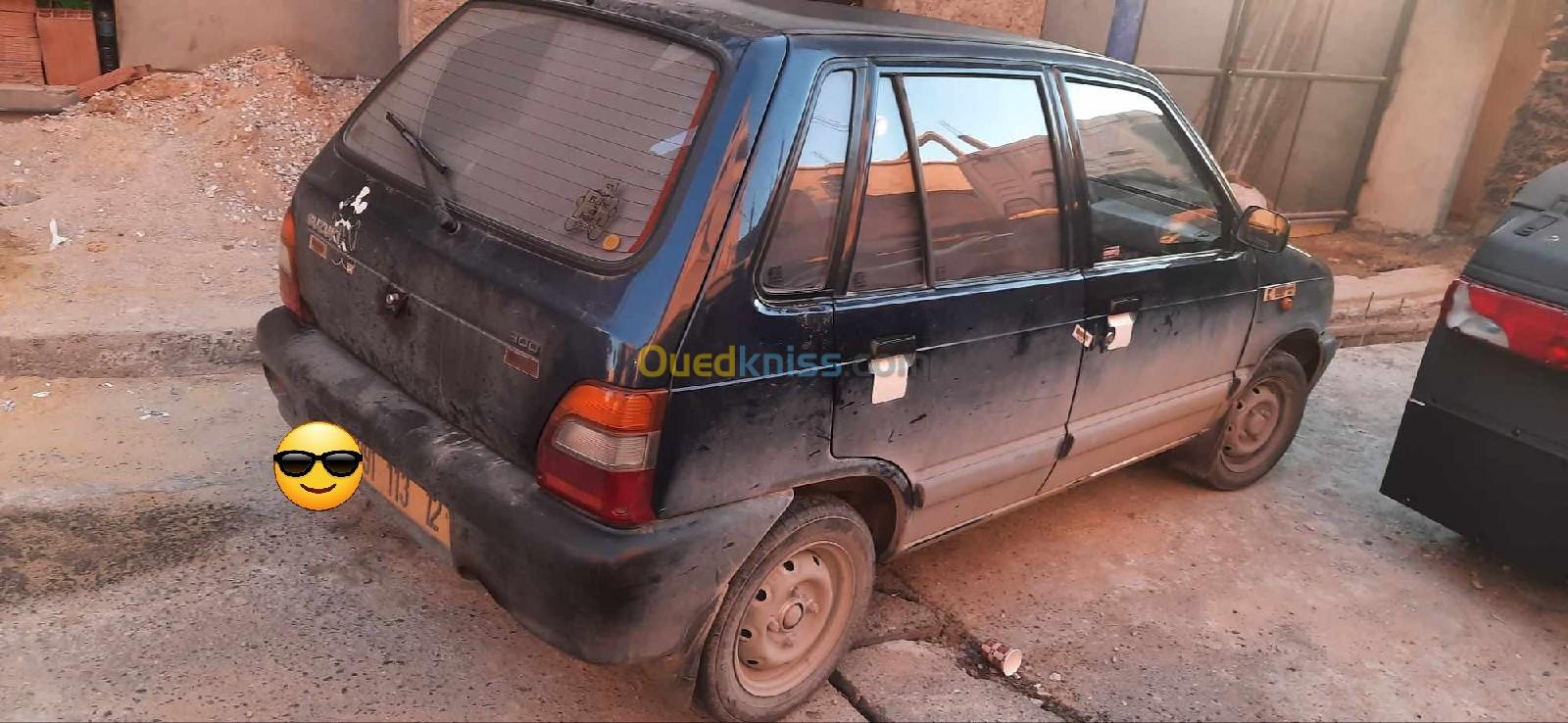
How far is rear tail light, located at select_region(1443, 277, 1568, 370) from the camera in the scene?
341 centimetres

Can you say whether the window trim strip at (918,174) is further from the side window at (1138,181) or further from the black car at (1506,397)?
the black car at (1506,397)

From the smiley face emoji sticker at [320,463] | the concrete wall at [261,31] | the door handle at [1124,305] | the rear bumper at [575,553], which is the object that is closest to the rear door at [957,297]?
the door handle at [1124,305]

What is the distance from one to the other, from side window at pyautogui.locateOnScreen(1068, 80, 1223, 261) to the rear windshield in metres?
1.39

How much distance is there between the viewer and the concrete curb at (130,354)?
4.20 metres

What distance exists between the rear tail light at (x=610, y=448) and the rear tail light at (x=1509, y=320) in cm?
297

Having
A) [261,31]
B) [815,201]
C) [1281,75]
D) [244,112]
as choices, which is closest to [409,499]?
[815,201]

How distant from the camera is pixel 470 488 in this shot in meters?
2.40

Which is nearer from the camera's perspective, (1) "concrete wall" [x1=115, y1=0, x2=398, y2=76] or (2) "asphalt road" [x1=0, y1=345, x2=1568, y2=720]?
(2) "asphalt road" [x1=0, y1=345, x2=1568, y2=720]

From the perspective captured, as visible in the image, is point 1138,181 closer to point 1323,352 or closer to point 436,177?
point 1323,352

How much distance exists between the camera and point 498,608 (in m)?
3.11

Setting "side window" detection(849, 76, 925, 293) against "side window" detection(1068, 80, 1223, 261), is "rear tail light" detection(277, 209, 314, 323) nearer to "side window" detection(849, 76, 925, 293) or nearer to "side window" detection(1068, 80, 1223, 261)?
"side window" detection(849, 76, 925, 293)

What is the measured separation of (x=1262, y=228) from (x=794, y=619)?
2.26 m

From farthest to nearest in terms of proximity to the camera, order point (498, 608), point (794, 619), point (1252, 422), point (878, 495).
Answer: point (1252, 422)
point (498, 608)
point (878, 495)
point (794, 619)

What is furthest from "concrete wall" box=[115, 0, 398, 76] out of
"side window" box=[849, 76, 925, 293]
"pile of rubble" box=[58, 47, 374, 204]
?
"side window" box=[849, 76, 925, 293]
